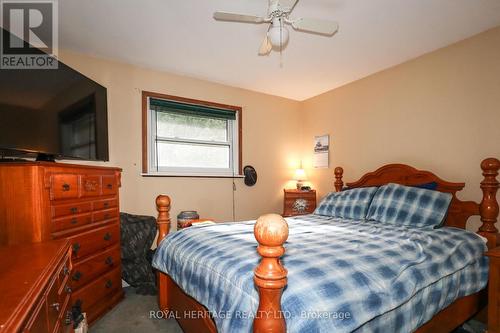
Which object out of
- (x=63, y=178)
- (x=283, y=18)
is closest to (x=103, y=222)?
(x=63, y=178)

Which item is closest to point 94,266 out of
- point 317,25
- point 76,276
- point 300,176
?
point 76,276

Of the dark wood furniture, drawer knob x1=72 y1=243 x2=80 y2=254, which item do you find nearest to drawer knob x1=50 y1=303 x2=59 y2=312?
the dark wood furniture

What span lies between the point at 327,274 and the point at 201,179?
2.37m

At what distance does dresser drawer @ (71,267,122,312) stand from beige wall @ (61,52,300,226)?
76cm

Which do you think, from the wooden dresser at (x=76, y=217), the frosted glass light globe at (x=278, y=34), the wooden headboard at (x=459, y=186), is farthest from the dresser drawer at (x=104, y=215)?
the wooden headboard at (x=459, y=186)

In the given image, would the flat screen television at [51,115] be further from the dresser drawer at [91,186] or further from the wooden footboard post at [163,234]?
the wooden footboard post at [163,234]

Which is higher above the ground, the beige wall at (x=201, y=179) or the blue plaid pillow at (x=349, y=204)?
the beige wall at (x=201, y=179)

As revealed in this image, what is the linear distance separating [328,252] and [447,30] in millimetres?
2221

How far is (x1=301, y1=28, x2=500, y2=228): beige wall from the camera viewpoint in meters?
2.17

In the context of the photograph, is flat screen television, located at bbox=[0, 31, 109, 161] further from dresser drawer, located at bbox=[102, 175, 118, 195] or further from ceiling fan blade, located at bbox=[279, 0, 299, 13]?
ceiling fan blade, located at bbox=[279, 0, 299, 13]

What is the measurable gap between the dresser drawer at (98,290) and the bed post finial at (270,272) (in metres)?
1.52

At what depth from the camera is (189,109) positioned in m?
3.12

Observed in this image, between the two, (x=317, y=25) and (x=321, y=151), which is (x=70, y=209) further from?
(x=321, y=151)

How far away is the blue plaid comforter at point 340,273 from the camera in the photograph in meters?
0.95
